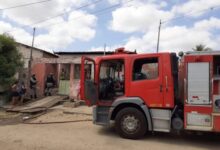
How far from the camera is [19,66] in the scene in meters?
21.3

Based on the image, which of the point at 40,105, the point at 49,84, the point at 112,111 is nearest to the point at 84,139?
the point at 112,111

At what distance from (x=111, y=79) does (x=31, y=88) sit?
11051 millimetres

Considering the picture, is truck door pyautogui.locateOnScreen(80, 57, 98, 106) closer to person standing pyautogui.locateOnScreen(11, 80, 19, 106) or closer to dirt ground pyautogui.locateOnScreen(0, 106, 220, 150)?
dirt ground pyautogui.locateOnScreen(0, 106, 220, 150)

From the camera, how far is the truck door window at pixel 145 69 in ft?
32.8

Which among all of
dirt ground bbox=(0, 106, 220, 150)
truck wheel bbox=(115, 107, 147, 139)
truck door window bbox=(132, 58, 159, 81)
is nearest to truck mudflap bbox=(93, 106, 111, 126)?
dirt ground bbox=(0, 106, 220, 150)

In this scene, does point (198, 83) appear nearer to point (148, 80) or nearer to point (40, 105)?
point (148, 80)

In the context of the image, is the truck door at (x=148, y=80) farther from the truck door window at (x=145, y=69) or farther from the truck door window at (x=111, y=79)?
the truck door window at (x=111, y=79)

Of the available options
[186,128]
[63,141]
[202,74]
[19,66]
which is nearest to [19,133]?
[63,141]

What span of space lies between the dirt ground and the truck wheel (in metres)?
0.22

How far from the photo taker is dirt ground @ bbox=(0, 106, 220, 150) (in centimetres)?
923

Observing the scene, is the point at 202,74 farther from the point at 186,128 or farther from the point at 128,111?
the point at 128,111

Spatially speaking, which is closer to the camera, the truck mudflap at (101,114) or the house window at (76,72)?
the truck mudflap at (101,114)

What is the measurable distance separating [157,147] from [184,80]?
202cm

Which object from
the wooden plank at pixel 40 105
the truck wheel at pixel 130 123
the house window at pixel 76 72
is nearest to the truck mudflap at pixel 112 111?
the truck wheel at pixel 130 123
